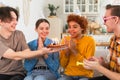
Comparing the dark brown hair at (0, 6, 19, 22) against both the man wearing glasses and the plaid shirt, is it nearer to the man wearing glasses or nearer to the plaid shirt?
the man wearing glasses

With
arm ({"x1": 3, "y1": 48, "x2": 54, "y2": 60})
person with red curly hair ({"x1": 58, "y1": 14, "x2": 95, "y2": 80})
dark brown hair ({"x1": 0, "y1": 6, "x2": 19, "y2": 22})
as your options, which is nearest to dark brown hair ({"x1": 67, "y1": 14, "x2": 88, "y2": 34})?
person with red curly hair ({"x1": 58, "y1": 14, "x2": 95, "y2": 80})

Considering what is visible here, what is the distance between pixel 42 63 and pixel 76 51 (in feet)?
1.21

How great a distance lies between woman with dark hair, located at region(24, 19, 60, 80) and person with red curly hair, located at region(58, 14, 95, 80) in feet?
0.32

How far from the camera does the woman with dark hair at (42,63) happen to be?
2.45 m

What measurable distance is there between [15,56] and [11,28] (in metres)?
0.29

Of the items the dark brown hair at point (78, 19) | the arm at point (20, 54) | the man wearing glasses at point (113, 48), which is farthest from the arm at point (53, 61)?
the man wearing glasses at point (113, 48)

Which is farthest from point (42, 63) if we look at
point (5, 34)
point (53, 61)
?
point (5, 34)

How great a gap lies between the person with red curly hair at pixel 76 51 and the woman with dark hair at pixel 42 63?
0.10m

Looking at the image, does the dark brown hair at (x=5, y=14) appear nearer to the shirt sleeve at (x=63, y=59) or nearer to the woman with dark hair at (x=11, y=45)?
the woman with dark hair at (x=11, y=45)

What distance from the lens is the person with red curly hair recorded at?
2.46 m

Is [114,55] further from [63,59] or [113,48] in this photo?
[63,59]

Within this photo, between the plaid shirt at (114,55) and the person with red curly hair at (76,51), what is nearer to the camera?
the plaid shirt at (114,55)

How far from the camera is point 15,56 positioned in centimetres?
225

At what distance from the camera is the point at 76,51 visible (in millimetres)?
2512
